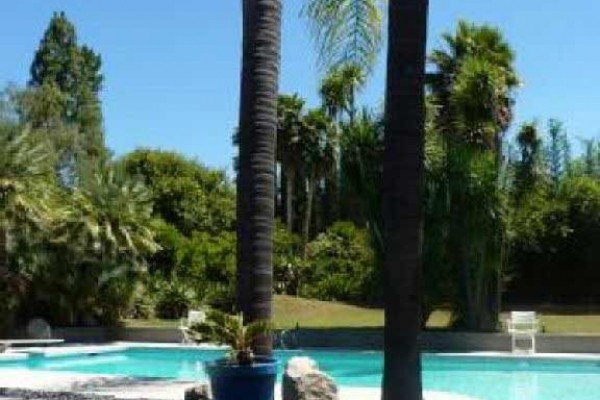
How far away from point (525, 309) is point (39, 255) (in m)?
15.9

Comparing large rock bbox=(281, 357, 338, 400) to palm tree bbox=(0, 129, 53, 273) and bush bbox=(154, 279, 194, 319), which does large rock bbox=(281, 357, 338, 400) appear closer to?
palm tree bbox=(0, 129, 53, 273)

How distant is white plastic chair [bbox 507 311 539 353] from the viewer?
2203cm

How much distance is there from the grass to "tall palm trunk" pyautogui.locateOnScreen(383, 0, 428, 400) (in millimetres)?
16515

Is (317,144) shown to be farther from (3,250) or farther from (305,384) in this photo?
(305,384)

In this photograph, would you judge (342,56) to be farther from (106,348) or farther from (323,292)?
(323,292)

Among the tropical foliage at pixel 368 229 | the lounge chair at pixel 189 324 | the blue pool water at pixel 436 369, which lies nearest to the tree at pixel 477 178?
the tropical foliage at pixel 368 229

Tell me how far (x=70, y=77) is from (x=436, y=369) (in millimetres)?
41078

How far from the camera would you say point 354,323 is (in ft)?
91.5

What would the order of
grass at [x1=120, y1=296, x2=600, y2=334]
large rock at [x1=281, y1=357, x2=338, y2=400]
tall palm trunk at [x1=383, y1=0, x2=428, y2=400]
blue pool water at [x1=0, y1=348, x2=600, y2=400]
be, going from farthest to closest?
grass at [x1=120, y1=296, x2=600, y2=334] < blue pool water at [x1=0, y1=348, x2=600, y2=400] < large rock at [x1=281, y1=357, x2=338, y2=400] < tall palm trunk at [x1=383, y1=0, x2=428, y2=400]

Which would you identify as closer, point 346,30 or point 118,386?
point 346,30

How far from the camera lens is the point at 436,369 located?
20938 millimetres

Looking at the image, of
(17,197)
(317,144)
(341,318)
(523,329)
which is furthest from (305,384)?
(317,144)

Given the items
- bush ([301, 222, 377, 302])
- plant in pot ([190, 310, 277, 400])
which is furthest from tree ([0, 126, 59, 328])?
plant in pot ([190, 310, 277, 400])

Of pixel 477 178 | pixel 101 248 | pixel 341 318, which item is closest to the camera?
pixel 477 178
